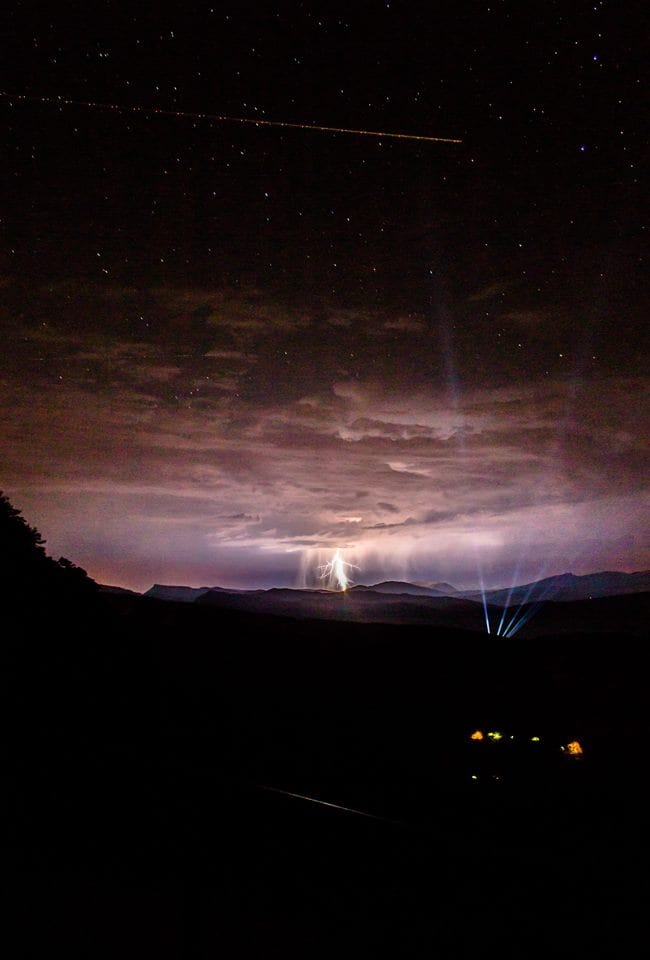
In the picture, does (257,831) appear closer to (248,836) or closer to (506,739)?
(248,836)

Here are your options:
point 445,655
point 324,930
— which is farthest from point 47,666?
point 445,655

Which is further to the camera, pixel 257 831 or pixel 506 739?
pixel 506 739

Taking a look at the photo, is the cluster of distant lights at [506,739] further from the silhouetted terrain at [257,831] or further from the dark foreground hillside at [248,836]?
the dark foreground hillside at [248,836]

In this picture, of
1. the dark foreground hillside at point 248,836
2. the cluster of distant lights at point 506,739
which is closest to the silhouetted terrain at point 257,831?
the dark foreground hillside at point 248,836

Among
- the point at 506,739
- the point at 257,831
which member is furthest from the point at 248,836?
the point at 506,739

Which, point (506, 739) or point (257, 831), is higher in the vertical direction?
point (257, 831)

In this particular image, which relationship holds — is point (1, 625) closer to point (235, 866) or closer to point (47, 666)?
point (47, 666)

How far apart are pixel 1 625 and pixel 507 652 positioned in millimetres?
37209

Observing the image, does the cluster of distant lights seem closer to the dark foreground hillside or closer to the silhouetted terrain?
the silhouetted terrain

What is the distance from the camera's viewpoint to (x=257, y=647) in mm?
30797

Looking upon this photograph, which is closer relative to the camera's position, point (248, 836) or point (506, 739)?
point (248, 836)

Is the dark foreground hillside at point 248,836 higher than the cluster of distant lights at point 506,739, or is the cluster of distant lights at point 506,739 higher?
the dark foreground hillside at point 248,836

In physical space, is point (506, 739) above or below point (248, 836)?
below

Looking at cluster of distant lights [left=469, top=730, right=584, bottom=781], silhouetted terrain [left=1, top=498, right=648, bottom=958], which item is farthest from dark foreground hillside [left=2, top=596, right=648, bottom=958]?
cluster of distant lights [left=469, top=730, right=584, bottom=781]
